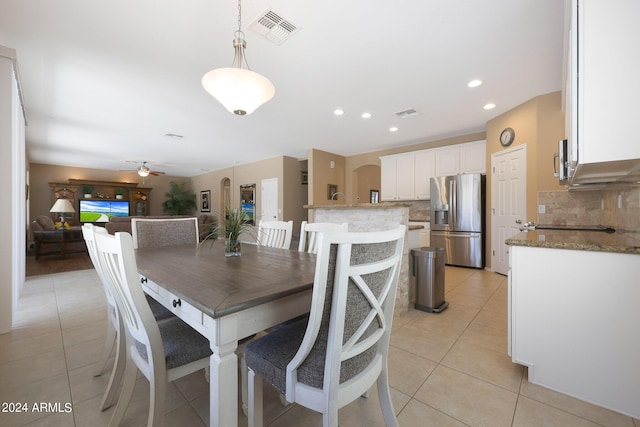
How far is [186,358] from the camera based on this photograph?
3.57 ft

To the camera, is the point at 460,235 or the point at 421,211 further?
the point at 421,211

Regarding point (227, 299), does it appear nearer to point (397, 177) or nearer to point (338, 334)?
point (338, 334)

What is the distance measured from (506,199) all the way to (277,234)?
356 cm

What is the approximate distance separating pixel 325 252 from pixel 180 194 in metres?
10.5

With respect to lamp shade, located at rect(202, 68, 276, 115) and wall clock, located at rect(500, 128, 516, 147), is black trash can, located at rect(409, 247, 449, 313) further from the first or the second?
wall clock, located at rect(500, 128, 516, 147)

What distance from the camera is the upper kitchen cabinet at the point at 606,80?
1118mm

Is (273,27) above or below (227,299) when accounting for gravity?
above

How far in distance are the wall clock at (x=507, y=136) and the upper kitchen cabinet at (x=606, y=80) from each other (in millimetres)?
2980

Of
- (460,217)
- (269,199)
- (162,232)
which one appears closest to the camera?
(162,232)

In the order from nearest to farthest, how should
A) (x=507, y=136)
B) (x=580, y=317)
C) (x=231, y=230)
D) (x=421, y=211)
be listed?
(x=580, y=317) < (x=231, y=230) < (x=507, y=136) < (x=421, y=211)

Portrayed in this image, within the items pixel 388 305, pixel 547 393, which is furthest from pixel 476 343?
pixel 388 305

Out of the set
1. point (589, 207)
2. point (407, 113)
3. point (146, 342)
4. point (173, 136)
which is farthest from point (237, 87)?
point (173, 136)

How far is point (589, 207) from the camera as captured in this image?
9.06 feet

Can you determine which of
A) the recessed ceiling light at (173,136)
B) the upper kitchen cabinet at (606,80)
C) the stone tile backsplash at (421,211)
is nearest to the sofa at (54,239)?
the recessed ceiling light at (173,136)
